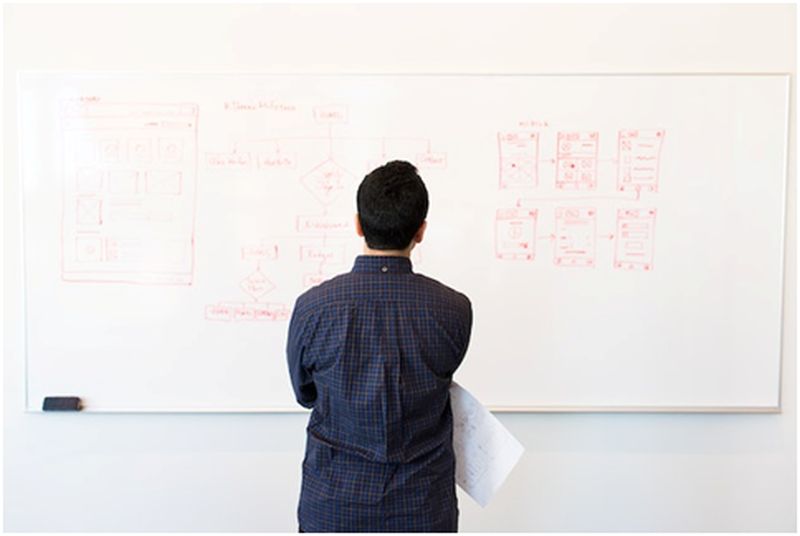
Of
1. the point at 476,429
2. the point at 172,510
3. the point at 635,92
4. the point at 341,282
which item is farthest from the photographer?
the point at 172,510

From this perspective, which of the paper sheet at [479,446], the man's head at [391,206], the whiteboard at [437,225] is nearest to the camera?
the man's head at [391,206]

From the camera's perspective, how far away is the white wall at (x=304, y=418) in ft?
6.01

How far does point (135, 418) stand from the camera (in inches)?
75.4

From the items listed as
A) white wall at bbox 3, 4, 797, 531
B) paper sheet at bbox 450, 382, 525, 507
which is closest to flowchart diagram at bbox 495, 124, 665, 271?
white wall at bbox 3, 4, 797, 531

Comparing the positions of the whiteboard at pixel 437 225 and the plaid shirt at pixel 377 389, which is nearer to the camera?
the plaid shirt at pixel 377 389

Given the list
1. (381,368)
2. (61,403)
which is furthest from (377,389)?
(61,403)

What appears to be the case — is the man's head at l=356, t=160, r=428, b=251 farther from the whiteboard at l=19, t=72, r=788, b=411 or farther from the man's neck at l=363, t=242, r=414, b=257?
the whiteboard at l=19, t=72, r=788, b=411

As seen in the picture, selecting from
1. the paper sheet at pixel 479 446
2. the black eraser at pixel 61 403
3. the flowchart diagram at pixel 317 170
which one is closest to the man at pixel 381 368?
the paper sheet at pixel 479 446

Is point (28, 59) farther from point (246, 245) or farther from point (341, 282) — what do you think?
point (341, 282)

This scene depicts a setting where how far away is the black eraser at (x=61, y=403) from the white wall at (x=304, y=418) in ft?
0.24

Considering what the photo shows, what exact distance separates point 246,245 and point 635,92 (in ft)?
4.52

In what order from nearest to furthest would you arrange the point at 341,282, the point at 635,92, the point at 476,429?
the point at 341,282
the point at 476,429
the point at 635,92

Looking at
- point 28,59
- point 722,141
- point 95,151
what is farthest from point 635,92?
point 28,59

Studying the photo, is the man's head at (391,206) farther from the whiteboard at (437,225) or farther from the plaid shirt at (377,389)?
the whiteboard at (437,225)
